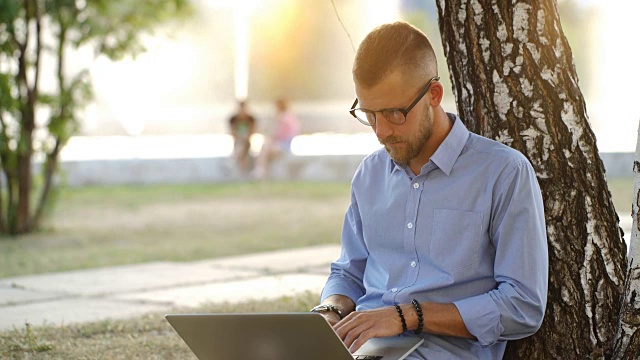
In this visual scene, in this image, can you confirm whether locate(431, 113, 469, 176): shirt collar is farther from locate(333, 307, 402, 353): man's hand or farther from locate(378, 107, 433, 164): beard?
locate(333, 307, 402, 353): man's hand

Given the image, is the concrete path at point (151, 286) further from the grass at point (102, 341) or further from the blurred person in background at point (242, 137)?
the blurred person in background at point (242, 137)

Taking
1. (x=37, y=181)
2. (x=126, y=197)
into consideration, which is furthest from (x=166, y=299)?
(x=126, y=197)

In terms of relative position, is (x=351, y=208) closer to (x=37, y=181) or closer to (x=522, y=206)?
(x=522, y=206)

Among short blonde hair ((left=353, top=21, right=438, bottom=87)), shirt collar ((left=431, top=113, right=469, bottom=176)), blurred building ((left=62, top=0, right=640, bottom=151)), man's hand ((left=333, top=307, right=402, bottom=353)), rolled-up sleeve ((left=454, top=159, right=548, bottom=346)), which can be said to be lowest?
blurred building ((left=62, top=0, right=640, bottom=151))

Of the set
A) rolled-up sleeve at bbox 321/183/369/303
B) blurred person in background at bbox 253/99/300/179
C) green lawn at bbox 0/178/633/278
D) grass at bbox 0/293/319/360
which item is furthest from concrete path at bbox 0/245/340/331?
blurred person in background at bbox 253/99/300/179

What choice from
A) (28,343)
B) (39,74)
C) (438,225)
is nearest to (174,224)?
(39,74)

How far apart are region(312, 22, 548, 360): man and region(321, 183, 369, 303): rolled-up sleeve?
0.14 m

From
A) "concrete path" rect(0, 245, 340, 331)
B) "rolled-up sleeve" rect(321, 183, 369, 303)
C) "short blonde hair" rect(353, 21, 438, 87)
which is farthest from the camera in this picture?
"concrete path" rect(0, 245, 340, 331)

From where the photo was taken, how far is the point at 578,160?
10.7ft

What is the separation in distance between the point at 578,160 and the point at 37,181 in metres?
8.88

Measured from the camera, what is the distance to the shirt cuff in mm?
2732

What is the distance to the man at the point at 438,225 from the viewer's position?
2744 millimetres

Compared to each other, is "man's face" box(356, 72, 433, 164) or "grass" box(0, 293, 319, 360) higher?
"man's face" box(356, 72, 433, 164)

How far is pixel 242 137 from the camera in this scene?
17109 mm
